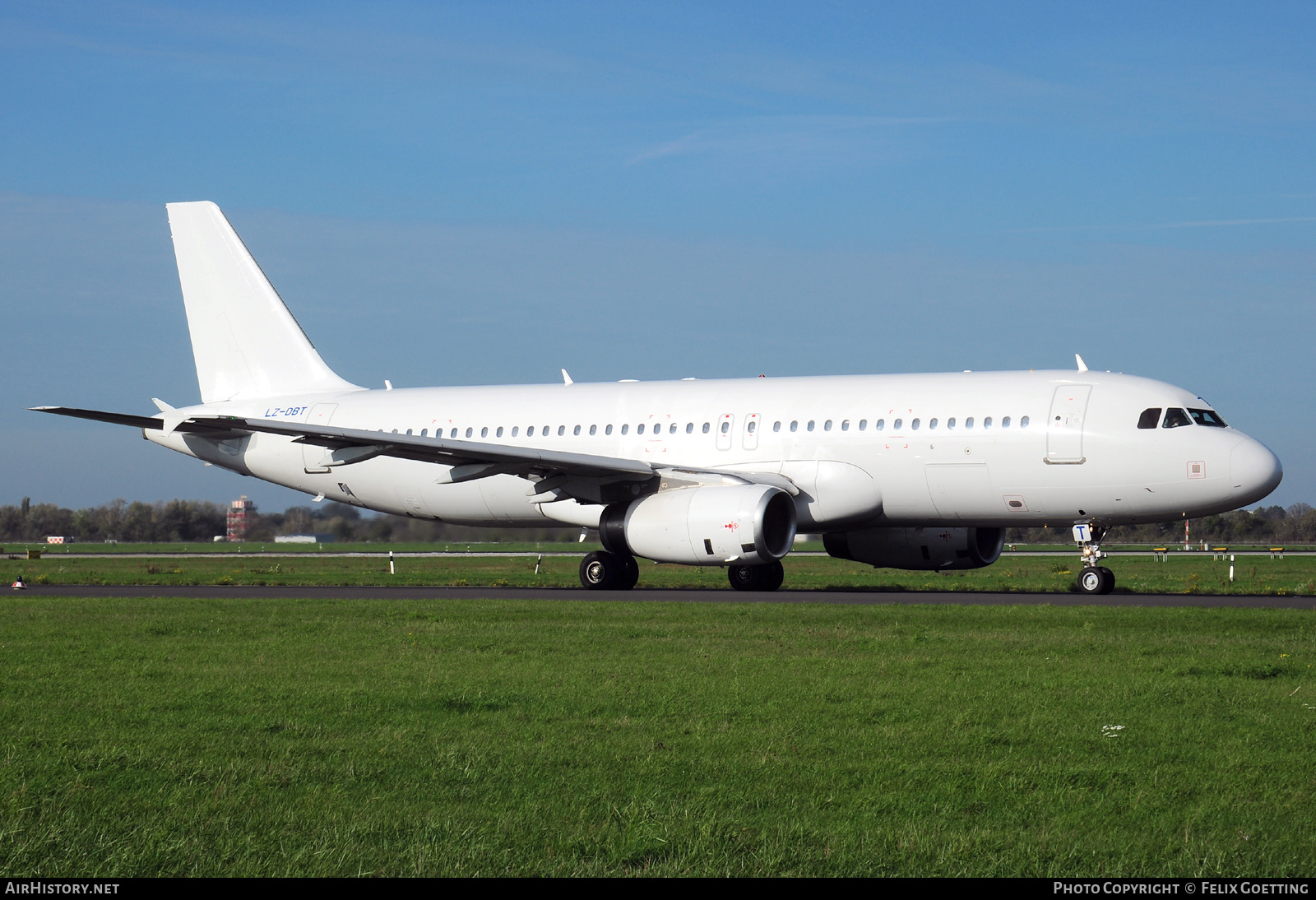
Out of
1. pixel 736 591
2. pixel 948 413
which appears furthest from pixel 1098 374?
pixel 736 591

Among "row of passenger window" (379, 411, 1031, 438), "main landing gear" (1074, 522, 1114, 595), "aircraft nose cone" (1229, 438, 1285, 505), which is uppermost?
"row of passenger window" (379, 411, 1031, 438)

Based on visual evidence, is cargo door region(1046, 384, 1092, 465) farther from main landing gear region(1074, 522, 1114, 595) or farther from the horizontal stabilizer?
the horizontal stabilizer

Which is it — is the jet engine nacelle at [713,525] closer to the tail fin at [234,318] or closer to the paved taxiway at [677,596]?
the paved taxiway at [677,596]

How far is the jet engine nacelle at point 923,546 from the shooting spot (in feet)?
85.3

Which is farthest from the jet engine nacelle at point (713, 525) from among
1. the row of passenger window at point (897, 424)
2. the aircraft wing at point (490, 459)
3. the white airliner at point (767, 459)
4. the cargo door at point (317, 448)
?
the cargo door at point (317, 448)

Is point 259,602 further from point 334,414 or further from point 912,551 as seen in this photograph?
point 912,551

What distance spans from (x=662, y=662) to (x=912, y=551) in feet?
48.2

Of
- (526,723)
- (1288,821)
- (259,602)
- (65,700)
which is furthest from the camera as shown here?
(259,602)

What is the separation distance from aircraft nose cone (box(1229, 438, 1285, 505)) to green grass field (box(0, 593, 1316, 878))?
8.09m

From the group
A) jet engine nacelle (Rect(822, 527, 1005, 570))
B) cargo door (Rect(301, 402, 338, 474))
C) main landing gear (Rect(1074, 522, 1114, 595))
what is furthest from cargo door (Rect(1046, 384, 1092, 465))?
cargo door (Rect(301, 402, 338, 474))

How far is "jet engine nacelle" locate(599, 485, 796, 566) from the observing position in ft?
74.1

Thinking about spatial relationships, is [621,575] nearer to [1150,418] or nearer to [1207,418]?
[1150,418]

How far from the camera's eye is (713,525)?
2280 centimetres

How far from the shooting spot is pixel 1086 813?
6492 mm
